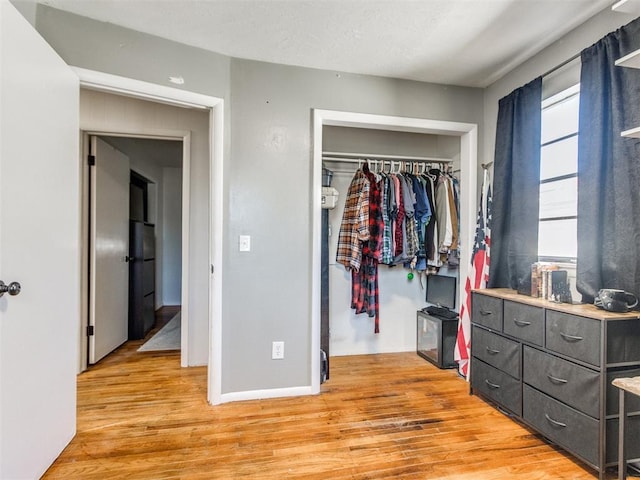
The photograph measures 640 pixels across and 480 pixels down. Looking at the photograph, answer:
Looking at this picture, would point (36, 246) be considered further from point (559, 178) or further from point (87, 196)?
point (559, 178)

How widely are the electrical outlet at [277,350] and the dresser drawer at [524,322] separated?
1.46 m

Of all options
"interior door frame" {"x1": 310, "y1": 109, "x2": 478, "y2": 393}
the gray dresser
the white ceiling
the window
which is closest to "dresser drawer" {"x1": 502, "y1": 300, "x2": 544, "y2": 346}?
the gray dresser

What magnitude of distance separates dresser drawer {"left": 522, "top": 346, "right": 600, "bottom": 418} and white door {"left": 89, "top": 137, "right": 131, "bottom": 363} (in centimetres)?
327

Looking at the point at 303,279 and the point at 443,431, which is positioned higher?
the point at 303,279

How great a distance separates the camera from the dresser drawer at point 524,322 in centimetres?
189

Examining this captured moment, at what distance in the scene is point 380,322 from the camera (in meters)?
3.44

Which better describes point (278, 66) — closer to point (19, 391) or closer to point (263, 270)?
point (263, 270)

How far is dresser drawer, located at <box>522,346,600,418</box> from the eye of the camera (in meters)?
1.61

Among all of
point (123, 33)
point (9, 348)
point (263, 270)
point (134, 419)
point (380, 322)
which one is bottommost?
point (134, 419)

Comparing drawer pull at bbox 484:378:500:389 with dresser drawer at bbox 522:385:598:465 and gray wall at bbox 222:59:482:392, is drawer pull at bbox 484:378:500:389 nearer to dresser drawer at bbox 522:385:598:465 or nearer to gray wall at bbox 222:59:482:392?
dresser drawer at bbox 522:385:598:465

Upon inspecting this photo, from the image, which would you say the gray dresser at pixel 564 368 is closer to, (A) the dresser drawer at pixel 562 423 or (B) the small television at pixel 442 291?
(A) the dresser drawer at pixel 562 423

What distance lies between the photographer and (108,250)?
320 centimetres

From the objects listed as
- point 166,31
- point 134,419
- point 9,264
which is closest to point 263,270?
point 134,419

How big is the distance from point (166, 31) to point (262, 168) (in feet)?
3.15
